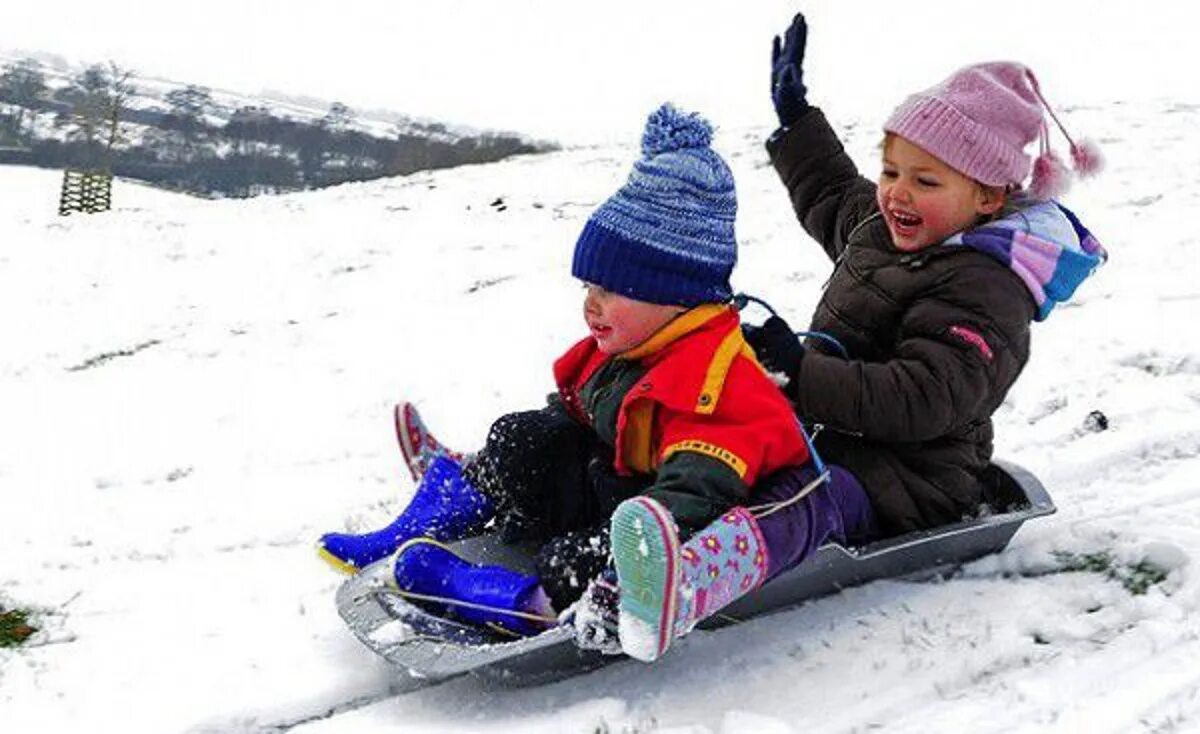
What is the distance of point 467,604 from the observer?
2.79 meters

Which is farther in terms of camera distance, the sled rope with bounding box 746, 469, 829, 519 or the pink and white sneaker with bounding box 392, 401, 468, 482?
the pink and white sneaker with bounding box 392, 401, 468, 482

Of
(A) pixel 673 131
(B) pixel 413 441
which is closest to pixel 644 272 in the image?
(A) pixel 673 131

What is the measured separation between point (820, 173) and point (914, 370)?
55.1 inches

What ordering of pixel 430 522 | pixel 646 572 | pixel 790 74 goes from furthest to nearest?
pixel 790 74
pixel 430 522
pixel 646 572

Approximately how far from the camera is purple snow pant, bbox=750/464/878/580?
267cm

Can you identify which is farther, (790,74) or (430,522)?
(790,74)

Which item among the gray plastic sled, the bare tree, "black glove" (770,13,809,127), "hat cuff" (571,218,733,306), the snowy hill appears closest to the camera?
the gray plastic sled

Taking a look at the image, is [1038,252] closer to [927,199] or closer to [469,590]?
[927,199]

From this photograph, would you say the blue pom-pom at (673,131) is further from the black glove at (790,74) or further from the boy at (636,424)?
the black glove at (790,74)

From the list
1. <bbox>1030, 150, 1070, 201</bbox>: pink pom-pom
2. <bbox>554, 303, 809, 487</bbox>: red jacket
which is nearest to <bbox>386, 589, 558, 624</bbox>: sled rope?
<bbox>554, 303, 809, 487</bbox>: red jacket

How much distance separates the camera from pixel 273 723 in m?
2.67

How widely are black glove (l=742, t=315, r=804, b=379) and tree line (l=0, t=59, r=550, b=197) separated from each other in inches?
2720

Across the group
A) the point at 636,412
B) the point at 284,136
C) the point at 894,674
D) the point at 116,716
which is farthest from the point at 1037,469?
the point at 284,136

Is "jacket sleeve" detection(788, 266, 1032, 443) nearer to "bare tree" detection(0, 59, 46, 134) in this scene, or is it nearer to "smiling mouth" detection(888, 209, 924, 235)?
"smiling mouth" detection(888, 209, 924, 235)
